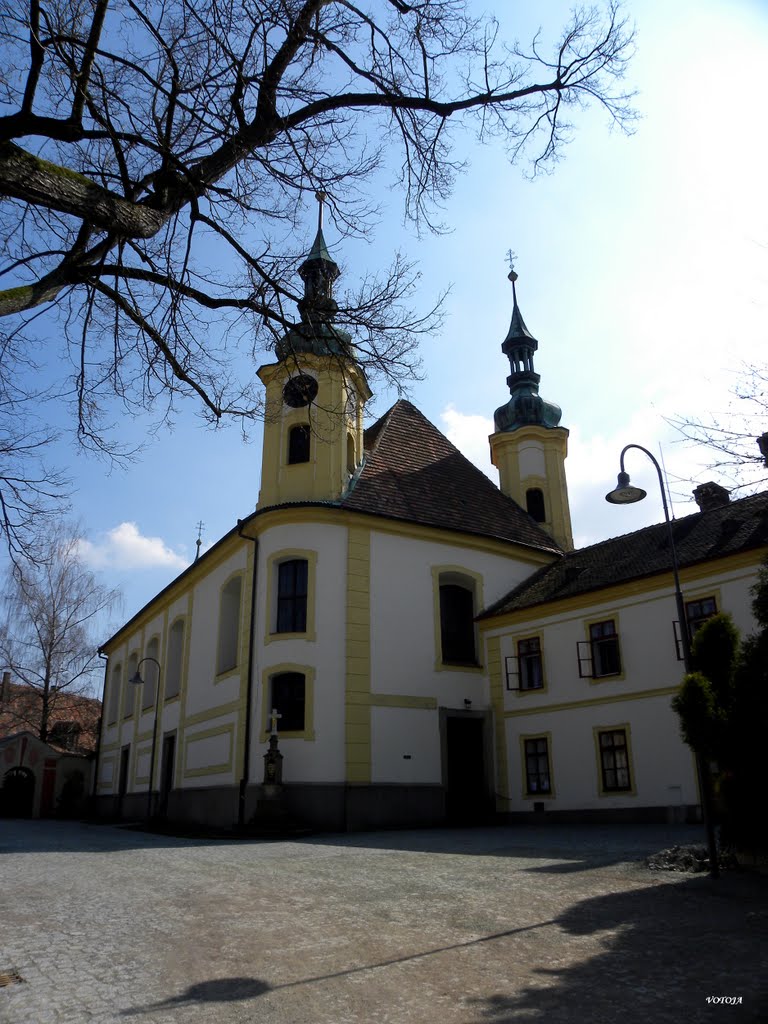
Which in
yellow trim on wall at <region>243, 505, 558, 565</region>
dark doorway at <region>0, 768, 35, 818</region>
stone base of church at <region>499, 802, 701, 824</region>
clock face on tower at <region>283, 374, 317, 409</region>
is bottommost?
stone base of church at <region>499, 802, 701, 824</region>

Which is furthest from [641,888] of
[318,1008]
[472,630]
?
[472,630]

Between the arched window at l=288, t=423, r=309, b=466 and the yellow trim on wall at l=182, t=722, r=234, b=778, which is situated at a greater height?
the arched window at l=288, t=423, r=309, b=466

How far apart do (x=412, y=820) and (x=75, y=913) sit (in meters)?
13.2

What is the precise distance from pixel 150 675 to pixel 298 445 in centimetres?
1380

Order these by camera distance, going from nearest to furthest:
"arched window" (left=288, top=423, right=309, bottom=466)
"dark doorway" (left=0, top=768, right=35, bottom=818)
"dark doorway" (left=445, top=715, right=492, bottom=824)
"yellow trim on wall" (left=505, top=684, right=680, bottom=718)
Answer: "yellow trim on wall" (left=505, top=684, right=680, bottom=718) < "dark doorway" (left=445, top=715, right=492, bottom=824) < "arched window" (left=288, top=423, right=309, bottom=466) < "dark doorway" (left=0, top=768, right=35, bottom=818)

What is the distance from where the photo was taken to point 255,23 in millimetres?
6680

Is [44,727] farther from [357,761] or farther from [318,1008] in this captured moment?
[318,1008]

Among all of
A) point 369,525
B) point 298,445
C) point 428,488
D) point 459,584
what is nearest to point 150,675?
point 298,445

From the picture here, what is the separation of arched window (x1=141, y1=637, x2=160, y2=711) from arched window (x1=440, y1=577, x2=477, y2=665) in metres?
12.6

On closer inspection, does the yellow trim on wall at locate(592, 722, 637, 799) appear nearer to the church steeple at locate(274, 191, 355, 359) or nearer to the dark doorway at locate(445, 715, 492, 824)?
the dark doorway at locate(445, 715, 492, 824)

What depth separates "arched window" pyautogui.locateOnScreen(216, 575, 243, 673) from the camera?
23641mm

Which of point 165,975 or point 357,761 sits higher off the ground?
point 357,761

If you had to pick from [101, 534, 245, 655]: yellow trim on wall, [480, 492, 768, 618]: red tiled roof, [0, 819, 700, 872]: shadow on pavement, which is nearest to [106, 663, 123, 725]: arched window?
[101, 534, 245, 655]: yellow trim on wall

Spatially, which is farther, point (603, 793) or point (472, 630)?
point (472, 630)
